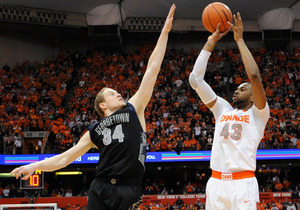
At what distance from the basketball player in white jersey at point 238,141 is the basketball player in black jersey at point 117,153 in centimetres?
133

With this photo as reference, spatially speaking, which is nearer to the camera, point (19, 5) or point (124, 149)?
point (124, 149)

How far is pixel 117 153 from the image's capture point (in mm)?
3873

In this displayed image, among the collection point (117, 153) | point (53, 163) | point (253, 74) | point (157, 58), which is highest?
point (157, 58)

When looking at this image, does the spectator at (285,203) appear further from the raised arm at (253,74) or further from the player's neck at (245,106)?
the raised arm at (253,74)

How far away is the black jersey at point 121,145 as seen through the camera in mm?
3818

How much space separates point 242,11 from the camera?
30594 millimetres

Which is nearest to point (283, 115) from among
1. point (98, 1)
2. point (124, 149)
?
point (98, 1)

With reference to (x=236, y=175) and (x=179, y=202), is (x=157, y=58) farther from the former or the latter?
(x=179, y=202)

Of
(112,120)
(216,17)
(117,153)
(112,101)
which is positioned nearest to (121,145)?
(117,153)

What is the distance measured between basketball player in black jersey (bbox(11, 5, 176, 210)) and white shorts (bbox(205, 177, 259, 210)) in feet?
4.83

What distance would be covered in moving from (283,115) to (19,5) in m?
20.3

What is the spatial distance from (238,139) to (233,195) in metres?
0.71

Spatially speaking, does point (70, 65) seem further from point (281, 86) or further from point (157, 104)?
point (281, 86)

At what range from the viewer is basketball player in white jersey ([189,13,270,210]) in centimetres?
490
